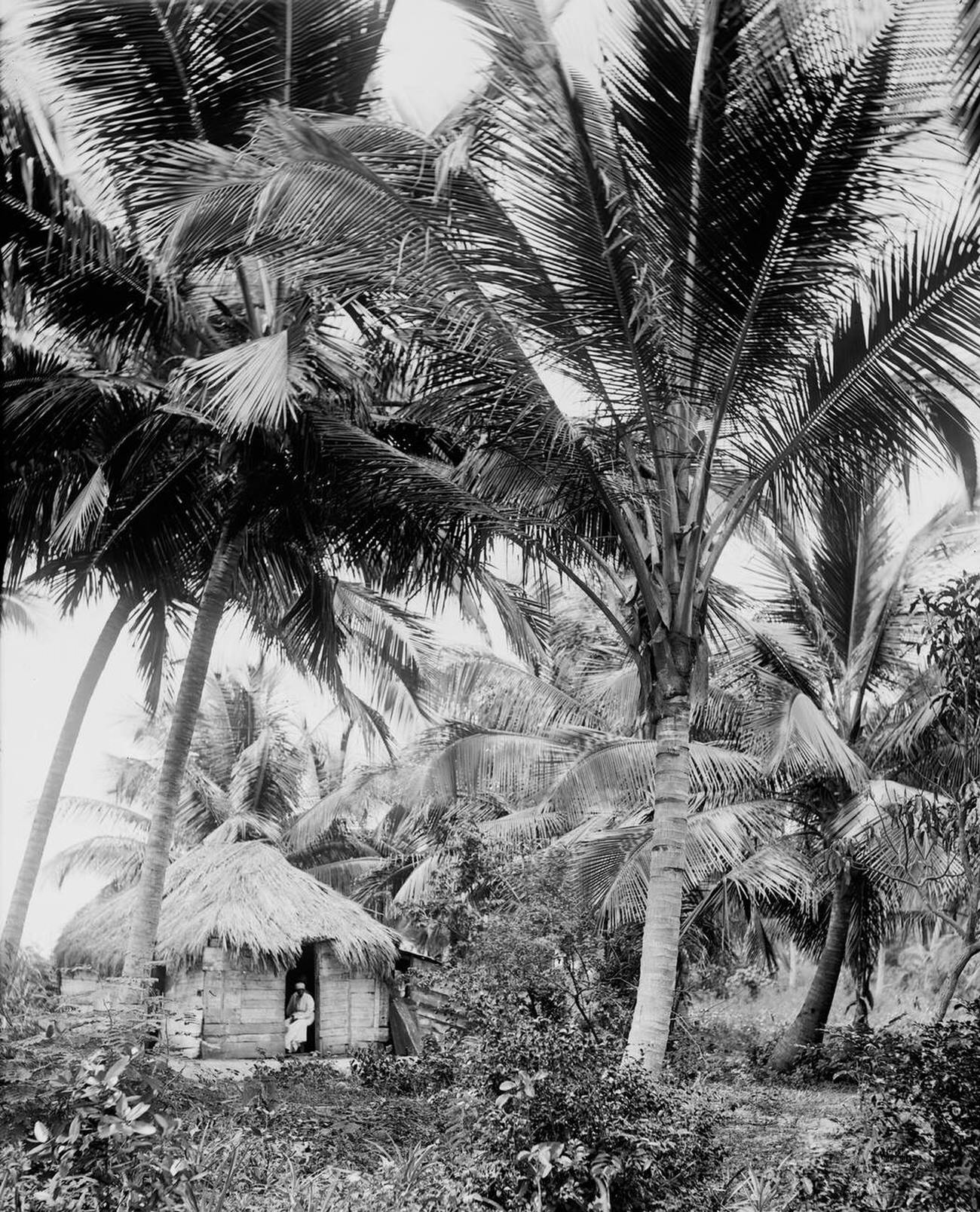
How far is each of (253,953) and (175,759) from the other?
223 inches

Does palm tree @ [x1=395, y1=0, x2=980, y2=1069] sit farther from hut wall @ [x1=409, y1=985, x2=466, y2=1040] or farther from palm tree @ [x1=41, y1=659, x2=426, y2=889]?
palm tree @ [x1=41, y1=659, x2=426, y2=889]

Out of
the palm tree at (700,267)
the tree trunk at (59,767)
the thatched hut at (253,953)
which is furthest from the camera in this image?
the thatched hut at (253,953)

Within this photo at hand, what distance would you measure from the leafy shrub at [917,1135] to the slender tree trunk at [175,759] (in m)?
5.17

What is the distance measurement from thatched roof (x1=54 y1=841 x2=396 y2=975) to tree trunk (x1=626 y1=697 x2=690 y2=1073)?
27.1 ft

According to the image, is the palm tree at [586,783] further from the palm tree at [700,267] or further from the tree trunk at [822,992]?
the palm tree at [700,267]

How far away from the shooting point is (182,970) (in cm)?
1454

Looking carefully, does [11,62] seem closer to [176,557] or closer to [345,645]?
[176,557]

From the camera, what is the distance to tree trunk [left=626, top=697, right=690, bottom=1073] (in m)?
5.75

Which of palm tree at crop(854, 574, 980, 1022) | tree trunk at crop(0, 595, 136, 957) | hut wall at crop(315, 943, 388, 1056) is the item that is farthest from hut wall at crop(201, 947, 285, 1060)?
palm tree at crop(854, 574, 980, 1022)

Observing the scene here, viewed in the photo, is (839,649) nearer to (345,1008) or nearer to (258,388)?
(345,1008)

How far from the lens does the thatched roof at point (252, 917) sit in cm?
1328

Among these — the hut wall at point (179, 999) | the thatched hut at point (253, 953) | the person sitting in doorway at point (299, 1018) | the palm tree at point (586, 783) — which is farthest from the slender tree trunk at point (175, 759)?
the person sitting in doorway at point (299, 1018)

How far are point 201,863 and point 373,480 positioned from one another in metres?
9.20

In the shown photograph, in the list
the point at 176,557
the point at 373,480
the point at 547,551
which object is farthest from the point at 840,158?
the point at 176,557
